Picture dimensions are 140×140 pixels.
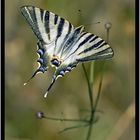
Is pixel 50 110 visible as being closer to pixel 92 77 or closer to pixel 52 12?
pixel 92 77

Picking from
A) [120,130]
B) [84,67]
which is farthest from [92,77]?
[120,130]

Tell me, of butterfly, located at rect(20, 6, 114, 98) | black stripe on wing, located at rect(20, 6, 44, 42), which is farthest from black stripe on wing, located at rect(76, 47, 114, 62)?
black stripe on wing, located at rect(20, 6, 44, 42)

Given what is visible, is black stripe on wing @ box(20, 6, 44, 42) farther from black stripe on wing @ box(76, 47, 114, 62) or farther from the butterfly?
black stripe on wing @ box(76, 47, 114, 62)

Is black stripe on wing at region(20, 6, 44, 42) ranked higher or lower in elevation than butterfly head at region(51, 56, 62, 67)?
higher

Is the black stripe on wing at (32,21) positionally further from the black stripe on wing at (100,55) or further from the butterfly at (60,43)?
the black stripe on wing at (100,55)

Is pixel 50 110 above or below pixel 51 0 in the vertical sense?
below
